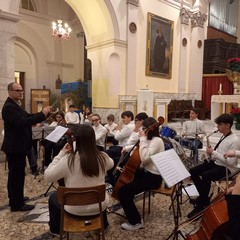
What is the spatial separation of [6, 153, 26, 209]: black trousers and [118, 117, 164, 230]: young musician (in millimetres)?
1409

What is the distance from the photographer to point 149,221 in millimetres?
3195

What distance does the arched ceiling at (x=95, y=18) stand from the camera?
356 inches

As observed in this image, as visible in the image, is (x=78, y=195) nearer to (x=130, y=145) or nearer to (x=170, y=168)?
(x=170, y=168)

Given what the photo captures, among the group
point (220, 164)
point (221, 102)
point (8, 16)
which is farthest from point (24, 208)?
point (221, 102)

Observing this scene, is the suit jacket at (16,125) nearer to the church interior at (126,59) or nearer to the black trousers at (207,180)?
the church interior at (126,59)

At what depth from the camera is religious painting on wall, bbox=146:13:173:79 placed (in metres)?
10.6

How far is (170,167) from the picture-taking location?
2.41 m

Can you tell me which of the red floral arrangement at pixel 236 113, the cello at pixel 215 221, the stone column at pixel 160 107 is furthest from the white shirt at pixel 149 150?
the stone column at pixel 160 107

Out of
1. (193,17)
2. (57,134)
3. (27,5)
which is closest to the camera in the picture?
(57,134)

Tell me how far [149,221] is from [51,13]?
1384 cm

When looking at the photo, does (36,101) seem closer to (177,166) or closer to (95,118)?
(95,118)

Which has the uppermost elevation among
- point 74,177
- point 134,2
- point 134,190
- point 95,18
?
point 134,2

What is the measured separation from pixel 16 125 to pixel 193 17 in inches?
444

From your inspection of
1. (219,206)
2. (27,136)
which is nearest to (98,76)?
(27,136)
